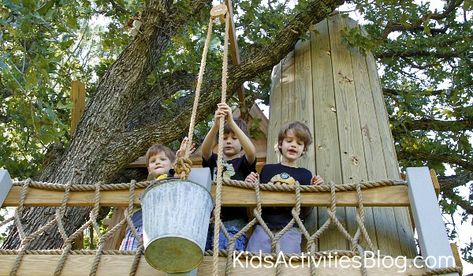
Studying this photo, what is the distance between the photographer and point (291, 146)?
121 inches

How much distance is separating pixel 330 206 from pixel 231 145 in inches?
44.3

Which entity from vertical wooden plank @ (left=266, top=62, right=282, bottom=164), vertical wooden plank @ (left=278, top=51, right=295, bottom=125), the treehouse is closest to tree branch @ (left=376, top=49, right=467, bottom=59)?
vertical wooden plank @ (left=278, top=51, right=295, bottom=125)

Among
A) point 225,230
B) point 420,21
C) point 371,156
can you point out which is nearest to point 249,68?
point 371,156

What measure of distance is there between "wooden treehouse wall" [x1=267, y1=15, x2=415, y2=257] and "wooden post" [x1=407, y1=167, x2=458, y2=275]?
16.5 inches

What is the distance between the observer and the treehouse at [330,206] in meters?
2.08

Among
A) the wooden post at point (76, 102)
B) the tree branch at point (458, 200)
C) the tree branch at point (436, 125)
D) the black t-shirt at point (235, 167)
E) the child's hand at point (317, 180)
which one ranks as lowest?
the child's hand at point (317, 180)

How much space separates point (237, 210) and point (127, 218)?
0.79 metres

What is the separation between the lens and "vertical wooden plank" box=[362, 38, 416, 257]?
2.59 meters

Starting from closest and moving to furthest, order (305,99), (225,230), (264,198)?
1. (225,230)
2. (264,198)
3. (305,99)

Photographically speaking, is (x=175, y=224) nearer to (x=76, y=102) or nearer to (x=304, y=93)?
(x=304, y=93)

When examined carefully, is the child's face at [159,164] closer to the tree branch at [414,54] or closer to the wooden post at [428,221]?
the wooden post at [428,221]

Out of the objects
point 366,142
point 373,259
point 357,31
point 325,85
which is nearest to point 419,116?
point 357,31

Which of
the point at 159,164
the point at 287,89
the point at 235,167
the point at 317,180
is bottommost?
the point at 317,180

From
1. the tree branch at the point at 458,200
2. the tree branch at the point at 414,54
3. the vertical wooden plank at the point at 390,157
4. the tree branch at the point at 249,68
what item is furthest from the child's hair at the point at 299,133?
the tree branch at the point at 458,200
